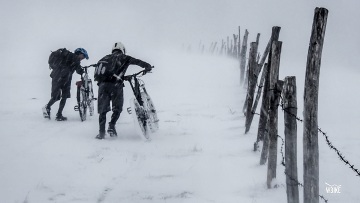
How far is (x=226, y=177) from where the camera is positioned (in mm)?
5516

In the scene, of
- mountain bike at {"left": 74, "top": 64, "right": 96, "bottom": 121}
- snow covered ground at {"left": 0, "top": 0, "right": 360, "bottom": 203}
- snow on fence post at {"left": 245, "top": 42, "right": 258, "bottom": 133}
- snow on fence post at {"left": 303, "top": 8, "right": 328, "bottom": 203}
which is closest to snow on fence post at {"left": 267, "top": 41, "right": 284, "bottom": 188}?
snow covered ground at {"left": 0, "top": 0, "right": 360, "bottom": 203}

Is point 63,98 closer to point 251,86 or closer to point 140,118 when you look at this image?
point 140,118

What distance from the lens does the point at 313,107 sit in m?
3.84

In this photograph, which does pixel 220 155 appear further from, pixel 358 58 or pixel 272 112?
pixel 358 58

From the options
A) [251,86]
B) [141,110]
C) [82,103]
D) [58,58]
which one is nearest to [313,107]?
[251,86]

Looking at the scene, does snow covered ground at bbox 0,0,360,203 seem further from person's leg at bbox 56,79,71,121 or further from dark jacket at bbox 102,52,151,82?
dark jacket at bbox 102,52,151,82

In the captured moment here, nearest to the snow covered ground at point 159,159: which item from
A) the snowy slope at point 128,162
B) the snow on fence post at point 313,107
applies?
the snowy slope at point 128,162

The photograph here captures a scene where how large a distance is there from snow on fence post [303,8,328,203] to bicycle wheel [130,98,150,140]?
419 centimetres

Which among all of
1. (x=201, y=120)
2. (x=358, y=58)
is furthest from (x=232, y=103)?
(x=358, y=58)

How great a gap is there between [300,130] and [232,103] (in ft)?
16.1

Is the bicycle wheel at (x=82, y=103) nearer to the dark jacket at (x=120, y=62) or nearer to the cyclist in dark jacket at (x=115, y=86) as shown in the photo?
the cyclist in dark jacket at (x=115, y=86)

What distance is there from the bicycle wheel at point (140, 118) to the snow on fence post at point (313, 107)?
13.7 ft

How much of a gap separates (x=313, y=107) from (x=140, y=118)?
4.46m

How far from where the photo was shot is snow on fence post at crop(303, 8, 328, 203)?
3.80 metres
